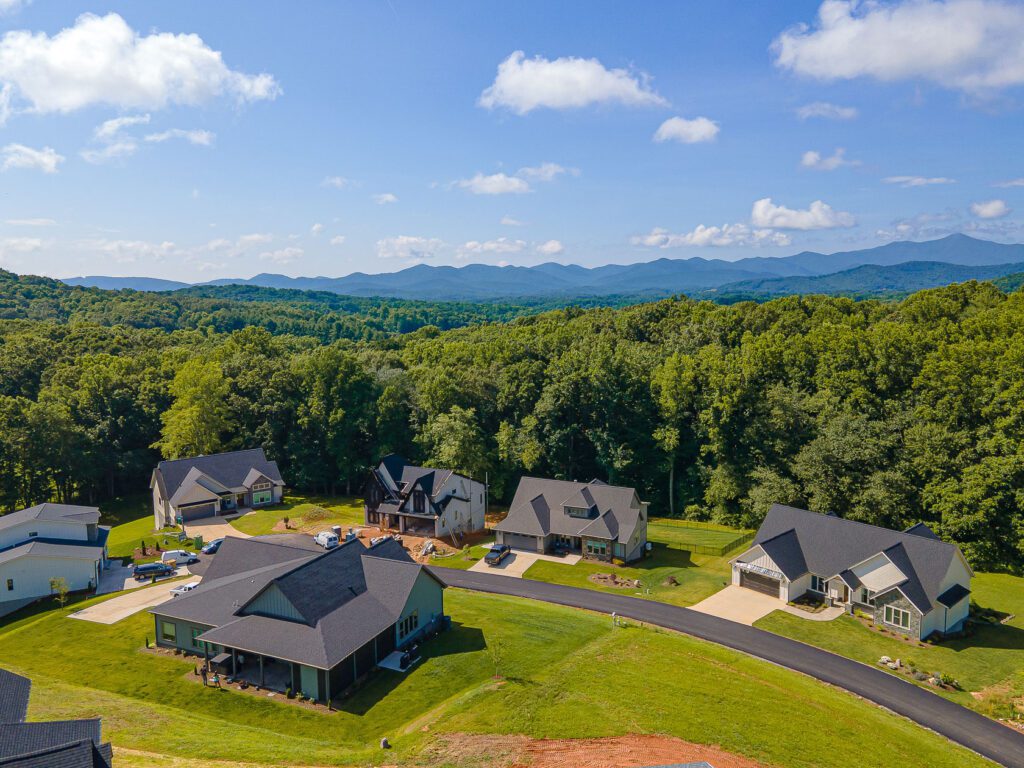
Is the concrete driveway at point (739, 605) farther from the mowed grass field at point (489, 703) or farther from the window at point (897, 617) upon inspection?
the window at point (897, 617)

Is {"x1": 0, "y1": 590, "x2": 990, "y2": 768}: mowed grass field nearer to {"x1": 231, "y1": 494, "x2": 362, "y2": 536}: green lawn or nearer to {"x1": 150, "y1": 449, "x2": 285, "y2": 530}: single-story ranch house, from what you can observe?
{"x1": 231, "y1": 494, "x2": 362, "y2": 536}: green lawn

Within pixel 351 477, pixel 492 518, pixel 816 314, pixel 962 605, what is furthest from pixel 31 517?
pixel 816 314

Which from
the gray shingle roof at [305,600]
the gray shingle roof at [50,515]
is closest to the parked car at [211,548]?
the gray shingle roof at [50,515]

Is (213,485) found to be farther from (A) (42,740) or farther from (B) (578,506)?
(A) (42,740)

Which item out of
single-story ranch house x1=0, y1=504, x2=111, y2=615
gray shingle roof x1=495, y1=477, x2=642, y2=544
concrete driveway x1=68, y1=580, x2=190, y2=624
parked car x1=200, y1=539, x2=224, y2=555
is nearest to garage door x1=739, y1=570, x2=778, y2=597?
gray shingle roof x1=495, y1=477, x2=642, y2=544

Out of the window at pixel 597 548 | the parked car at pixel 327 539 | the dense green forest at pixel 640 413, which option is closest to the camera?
the window at pixel 597 548

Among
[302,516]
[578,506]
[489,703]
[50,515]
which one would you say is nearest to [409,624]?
[489,703]
